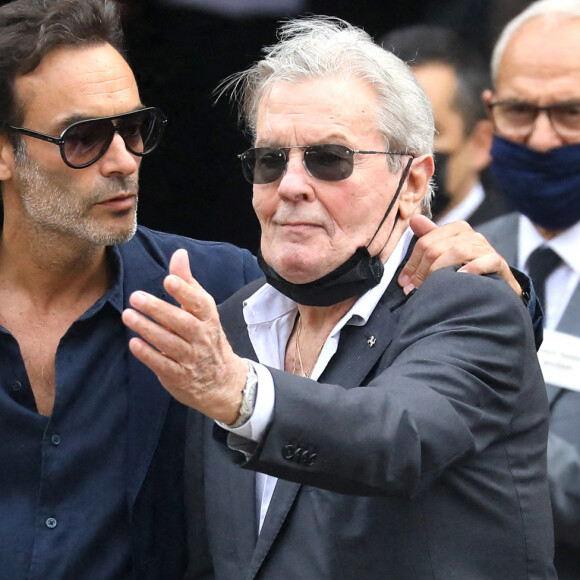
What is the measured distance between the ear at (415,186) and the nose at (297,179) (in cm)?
28

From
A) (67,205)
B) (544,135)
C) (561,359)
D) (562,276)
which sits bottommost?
(561,359)

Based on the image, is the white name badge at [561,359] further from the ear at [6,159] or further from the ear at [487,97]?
the ear at [6,159]

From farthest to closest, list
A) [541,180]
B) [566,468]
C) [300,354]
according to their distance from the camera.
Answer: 1. [541,180]
2. [566,468]
3. [300,354]

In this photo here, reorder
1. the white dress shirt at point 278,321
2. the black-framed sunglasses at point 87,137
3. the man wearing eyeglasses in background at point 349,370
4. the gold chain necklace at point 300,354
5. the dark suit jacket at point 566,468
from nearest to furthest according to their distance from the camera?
the man wearing eyeglasses in background at point 349,370 → the white dress shirt at point 278,321 → the gold chain necklace at point 300,354 → the black-framed sunglasses at point 87,137 → the dark suit jacket at point 566,468

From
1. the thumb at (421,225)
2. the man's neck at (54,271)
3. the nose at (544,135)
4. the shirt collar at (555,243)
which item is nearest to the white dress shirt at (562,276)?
the shirt collar at (555,243)

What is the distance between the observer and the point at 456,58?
4012 millimetres

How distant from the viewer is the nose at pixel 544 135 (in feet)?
12.3

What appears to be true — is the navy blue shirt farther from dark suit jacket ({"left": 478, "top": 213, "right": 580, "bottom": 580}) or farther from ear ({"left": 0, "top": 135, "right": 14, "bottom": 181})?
dark suit jacket ({"left": 478, "top": 213, "right": 580, "bottom": 580})

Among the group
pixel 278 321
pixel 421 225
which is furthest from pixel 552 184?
pixel 278 321

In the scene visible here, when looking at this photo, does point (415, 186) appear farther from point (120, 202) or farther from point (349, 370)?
point (120, 202)

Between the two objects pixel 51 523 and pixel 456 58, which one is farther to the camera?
pixel 456 58

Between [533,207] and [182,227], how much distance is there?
1.61 meters

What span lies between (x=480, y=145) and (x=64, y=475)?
80.4 inches

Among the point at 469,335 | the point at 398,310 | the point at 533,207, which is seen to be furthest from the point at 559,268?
the point at 469,335
